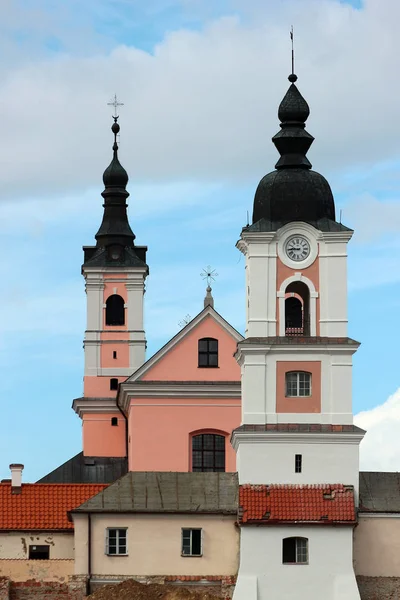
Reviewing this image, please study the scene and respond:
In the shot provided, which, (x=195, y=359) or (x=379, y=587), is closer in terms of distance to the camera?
(x=379, y=587)

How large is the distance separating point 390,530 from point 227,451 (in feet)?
42.2

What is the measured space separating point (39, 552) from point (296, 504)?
27.0ft

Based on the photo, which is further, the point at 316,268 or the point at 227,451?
the point at 227,451

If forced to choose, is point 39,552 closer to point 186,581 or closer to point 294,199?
point 186,581

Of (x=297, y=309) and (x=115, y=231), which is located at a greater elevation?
(x=115, y=231)

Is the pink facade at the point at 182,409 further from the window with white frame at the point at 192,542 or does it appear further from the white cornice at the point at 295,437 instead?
the white cornice at the point at 295,437

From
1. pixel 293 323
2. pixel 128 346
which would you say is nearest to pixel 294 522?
pixel 293 323

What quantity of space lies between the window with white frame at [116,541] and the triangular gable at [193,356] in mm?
13066

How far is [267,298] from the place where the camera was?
69.3 metres

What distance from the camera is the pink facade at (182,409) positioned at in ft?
263

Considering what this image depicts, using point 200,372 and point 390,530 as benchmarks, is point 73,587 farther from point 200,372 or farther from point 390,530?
point 200,372

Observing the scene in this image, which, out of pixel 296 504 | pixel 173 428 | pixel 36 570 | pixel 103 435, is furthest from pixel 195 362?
pixel 36 570

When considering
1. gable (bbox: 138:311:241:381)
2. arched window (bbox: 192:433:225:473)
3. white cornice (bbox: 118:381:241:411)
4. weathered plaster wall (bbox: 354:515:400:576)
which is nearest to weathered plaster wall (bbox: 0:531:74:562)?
weathered plaster wall (bbox: 354:515:400:576)

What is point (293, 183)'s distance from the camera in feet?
230
